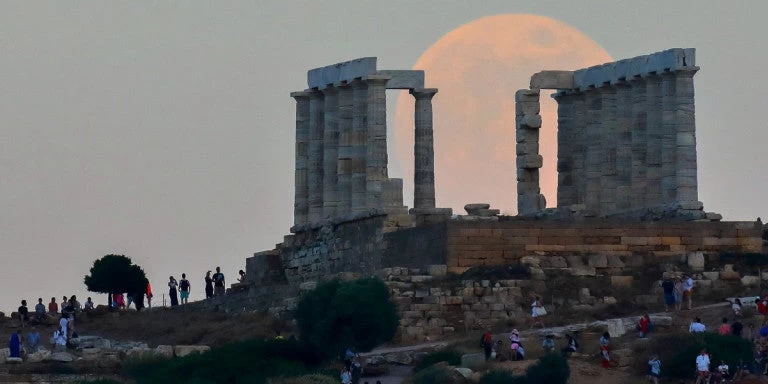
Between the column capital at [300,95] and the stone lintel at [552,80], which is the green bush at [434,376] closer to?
the stone lintel at [552,80]

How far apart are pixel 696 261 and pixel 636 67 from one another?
10.4m

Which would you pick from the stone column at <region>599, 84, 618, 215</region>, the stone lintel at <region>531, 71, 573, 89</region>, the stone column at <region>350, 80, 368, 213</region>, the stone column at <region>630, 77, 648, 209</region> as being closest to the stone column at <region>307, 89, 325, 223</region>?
the stone column at <region>350, 80, 368, 213</region>

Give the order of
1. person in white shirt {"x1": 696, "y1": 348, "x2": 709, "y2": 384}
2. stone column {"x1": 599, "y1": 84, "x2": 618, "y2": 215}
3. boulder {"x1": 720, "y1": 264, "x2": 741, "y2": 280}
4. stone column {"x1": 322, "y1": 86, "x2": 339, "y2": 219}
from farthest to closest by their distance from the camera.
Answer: stone column {"x1": 599, "y1": 84, "x2": 618, "y2": 215} < stone column {"x1": 322, "y1": 86, "x2": 339, "y2": 219} < boulder {"x1": 720, "y1": 264, "x2": 741, "y2": 280} < person in white shirt {"x1": 696, "y1": 348, "x2": 709, "y2": 384}

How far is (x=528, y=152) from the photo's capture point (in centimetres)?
10431

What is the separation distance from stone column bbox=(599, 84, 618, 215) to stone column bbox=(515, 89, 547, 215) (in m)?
1.82

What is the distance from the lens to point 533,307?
89312mm

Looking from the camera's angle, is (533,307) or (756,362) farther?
(533,307)

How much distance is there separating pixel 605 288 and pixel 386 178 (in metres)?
11.6

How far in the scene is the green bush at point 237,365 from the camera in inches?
3332

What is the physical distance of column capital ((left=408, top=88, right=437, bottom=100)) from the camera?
10219 centimetres

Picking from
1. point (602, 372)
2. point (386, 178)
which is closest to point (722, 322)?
point (602, 372)

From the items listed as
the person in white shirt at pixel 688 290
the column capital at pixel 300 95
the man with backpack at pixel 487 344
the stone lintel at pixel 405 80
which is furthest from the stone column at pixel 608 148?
the man with backpack at pixel 487 344

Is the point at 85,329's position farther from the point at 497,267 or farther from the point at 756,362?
the point at 756,362

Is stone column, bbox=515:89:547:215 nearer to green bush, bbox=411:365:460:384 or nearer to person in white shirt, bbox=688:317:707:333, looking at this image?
person in white shirt, bbox=688:317:707:333
